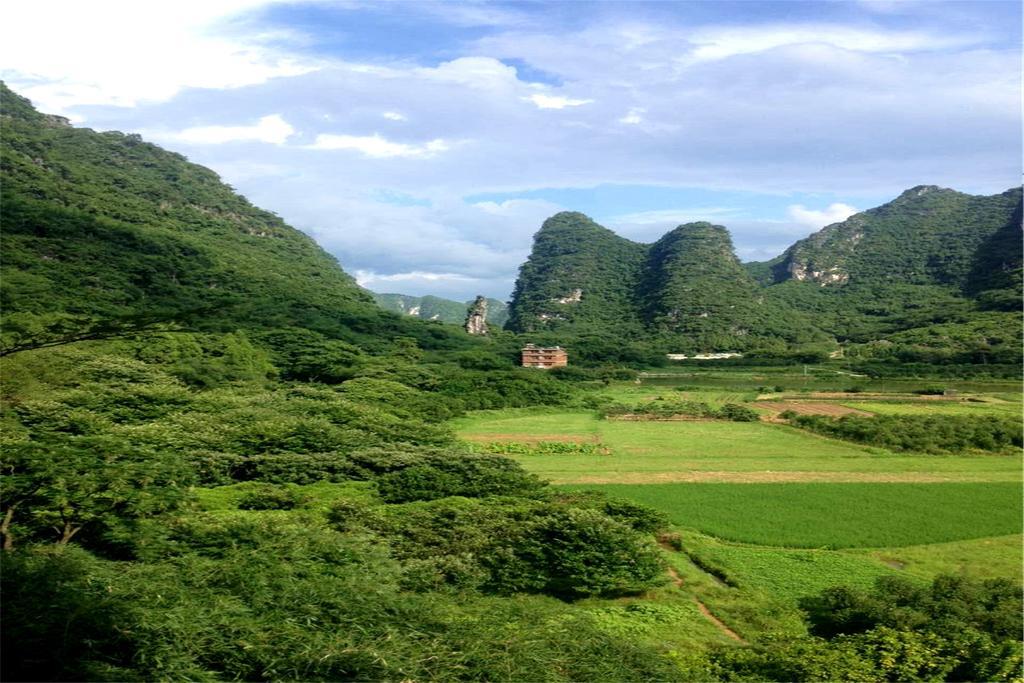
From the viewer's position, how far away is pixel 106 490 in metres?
13.6

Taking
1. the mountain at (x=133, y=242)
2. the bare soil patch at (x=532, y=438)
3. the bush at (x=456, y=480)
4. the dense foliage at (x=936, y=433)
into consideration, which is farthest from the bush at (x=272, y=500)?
the dense foliage at (x=936, y=433)

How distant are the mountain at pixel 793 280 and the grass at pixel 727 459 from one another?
5315cm

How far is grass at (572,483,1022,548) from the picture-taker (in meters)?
20.0

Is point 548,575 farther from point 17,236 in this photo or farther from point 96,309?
point 17,236

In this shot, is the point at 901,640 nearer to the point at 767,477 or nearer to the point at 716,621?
the point at 716,621

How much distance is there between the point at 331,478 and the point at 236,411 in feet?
21.5

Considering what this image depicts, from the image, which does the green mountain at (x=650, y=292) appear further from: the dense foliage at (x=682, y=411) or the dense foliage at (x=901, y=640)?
the dense foliage at (x=901, y=640)

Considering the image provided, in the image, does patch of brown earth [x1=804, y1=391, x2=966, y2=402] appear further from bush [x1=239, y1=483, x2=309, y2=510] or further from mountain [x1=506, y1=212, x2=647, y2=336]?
mountain [x1=506, y1=212, x2=647, y2=336]

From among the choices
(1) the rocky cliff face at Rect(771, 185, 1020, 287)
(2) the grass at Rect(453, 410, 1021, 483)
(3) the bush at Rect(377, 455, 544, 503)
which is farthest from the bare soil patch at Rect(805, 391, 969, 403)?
(1) the rocky cliff face at Rect(771, 185, 1020, 287)

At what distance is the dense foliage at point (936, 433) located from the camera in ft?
111

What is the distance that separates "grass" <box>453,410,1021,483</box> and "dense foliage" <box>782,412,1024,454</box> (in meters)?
1.11

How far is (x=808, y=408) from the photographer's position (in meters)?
46.4

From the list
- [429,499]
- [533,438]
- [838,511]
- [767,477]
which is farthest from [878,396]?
[429,499]

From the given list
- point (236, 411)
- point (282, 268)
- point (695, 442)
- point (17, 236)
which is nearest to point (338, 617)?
point (236, 411)
